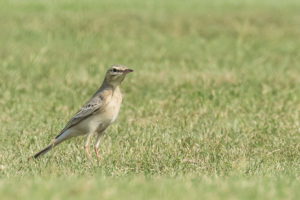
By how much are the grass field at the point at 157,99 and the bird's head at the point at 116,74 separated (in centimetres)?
91

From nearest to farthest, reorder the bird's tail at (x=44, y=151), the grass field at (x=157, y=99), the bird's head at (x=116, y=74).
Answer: the grass field at (x=157, y=99), the bird's tail at (x=44, y=151), the bird's head at (x=116, y=74)

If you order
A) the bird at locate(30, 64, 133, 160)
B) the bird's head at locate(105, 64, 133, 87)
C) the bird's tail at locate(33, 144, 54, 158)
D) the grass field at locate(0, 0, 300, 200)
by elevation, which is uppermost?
the bird's head at locate(105, 64, 133, 87)

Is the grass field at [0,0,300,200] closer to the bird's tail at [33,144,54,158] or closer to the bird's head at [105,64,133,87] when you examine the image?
the bird's tail at [33,144,54,158]

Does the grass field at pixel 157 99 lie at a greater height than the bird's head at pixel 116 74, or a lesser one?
lesser

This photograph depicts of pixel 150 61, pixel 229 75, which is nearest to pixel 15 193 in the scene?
pixel 229 75

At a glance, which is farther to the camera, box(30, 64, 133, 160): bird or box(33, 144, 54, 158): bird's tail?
box(30, 64, 133, 160): bird

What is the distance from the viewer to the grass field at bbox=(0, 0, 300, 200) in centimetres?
632

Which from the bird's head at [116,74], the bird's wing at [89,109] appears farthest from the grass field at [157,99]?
the bird's head at [116,74]

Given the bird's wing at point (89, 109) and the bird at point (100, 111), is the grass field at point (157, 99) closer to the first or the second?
the bird at point (100, 111)

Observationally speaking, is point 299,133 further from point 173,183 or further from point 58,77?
point 58,77

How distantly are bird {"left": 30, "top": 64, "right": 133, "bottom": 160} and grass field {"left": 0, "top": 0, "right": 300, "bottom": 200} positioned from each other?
29 cm

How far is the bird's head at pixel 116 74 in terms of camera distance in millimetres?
8250

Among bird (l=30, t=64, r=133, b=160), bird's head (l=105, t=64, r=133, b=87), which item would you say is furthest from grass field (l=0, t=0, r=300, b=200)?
bird's head (l=105, t=64, r=133, b=87)

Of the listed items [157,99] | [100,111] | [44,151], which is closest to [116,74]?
[100,111]
